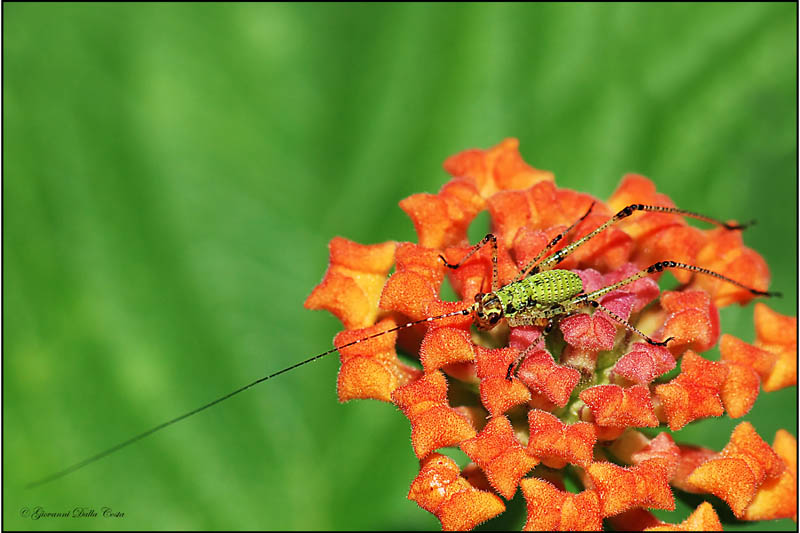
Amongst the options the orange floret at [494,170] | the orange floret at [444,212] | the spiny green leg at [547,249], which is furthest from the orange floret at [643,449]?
the orange floret at [494,170]

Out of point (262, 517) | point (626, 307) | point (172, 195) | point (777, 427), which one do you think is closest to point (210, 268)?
point (172, 195)

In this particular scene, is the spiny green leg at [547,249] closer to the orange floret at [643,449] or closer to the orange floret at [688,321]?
the orange floret at [688,321]

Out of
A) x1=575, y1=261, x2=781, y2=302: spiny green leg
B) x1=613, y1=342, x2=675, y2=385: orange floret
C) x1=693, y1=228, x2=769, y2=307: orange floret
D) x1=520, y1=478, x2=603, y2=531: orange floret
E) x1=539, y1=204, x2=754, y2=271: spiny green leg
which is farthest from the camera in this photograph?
x1=693, y1=228, x2=769, y2=307: orange floret

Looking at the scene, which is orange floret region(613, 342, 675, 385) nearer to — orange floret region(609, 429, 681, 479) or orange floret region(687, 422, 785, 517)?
orange floret region(609, 429, 681, 479)

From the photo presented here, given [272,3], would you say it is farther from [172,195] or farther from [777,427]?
[777,427]

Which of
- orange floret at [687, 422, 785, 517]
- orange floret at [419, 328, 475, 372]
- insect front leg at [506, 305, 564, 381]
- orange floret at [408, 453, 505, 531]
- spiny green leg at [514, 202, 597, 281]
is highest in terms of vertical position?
spiny green leg at [514, 202, 597, 281]

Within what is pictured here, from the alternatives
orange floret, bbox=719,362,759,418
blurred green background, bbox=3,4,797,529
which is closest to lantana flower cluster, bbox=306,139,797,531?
orange floret, bbox=719,362,759,418
